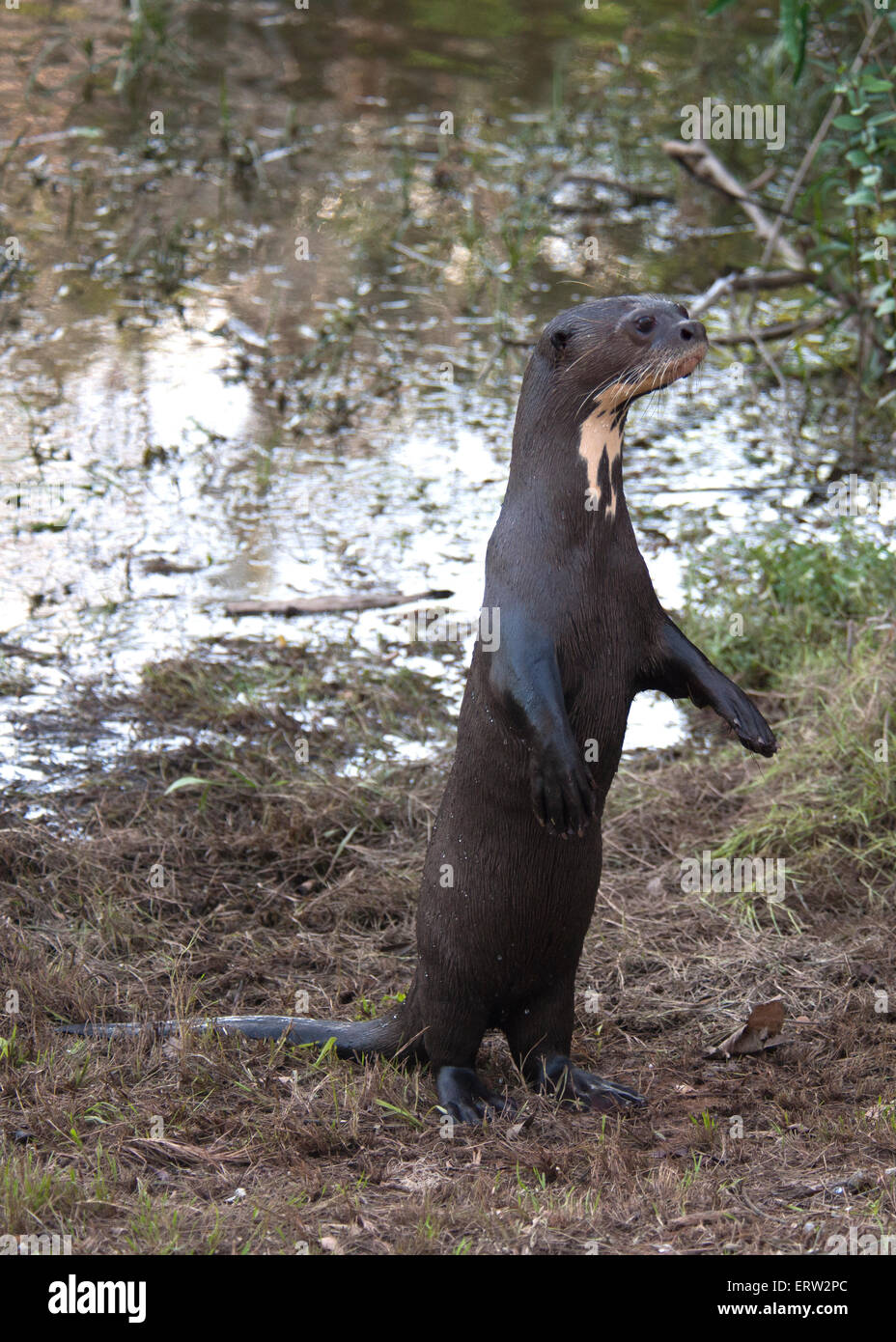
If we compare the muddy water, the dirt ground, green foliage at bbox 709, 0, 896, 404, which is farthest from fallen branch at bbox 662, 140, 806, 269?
the dirt ground

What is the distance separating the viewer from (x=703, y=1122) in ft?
10.8

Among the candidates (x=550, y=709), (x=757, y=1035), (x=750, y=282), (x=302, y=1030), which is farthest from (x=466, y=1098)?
(x=750, y=282)

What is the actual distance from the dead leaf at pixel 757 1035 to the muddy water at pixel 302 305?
5.84 feet

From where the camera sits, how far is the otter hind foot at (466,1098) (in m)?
3.31

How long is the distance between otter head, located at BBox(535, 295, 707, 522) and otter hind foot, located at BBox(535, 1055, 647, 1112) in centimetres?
118

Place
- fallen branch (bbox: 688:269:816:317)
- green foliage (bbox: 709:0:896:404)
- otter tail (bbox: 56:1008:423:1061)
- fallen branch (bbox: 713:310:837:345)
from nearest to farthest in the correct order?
otter tail (bbox: 56:1008:423:1061) → green foliage (bbox: 709:0:896:404) → fallen branch (bbox: 688:269:816:317) → fallen branch (bbox: 713:310:837:345)

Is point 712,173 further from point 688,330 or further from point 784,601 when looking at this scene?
point 688,330

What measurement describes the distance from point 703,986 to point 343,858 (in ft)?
3.59

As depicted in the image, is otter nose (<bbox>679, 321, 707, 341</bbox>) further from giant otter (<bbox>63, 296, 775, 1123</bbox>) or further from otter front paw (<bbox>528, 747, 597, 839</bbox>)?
otter front paw (<bbox>528, 747, 597, 839</bbox>)

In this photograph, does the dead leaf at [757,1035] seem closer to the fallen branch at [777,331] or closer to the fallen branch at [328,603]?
the fallen branch at [328,603]

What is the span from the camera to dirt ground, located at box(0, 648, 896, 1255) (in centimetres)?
289

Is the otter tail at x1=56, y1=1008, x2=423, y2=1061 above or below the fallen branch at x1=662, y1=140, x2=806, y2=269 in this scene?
below

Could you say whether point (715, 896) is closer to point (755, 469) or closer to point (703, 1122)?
point (703, 1122)

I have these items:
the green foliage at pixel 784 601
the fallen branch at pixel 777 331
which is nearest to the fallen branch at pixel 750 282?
the fallen branch at pixel 777 331
